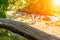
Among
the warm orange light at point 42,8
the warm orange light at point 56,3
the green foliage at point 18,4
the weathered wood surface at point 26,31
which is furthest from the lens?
the warm orange light at point 56,3

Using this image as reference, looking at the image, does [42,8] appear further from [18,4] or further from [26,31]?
[26,31]

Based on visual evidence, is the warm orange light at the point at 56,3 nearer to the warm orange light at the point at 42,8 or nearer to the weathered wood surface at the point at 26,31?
the warm orange light at the point at 42,8

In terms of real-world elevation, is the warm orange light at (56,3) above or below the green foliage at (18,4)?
below

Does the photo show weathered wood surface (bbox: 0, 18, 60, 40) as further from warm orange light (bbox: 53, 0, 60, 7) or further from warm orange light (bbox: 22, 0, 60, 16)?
warm orange light (bbox: 53, 0, 60, 7)

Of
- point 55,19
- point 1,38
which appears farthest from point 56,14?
point 1,38

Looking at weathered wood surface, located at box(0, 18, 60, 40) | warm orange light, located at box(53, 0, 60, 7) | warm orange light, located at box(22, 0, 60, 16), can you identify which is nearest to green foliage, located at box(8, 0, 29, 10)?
warm orange light, located at box(22, 0, 60, 16)

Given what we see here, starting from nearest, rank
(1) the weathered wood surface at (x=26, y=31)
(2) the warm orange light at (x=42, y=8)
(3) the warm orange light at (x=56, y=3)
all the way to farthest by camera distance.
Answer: (1) the weathered wood surface at (x=26, y=31) < (2) the warm orange light at (x=42, y=8) < (3) the warm orange light at (x=56, y=3)

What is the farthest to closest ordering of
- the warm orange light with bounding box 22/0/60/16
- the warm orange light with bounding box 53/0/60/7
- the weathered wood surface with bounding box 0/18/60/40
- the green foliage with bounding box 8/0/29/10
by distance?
the warm orange light with bounding box 53/0/60/7
the warm orange light with bounding box 22/0/60/16
the green foliage with bounding box 8/0/29/10
the weathered wood surface with bounding box 0/18/60/40

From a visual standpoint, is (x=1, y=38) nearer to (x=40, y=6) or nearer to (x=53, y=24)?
(x=53, y=24)

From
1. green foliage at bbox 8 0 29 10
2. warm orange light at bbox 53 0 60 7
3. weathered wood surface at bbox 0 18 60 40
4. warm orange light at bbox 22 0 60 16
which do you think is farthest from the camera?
warm orange light at bbox 53 0 60 7

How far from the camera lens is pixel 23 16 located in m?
12.4

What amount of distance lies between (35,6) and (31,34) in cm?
1055

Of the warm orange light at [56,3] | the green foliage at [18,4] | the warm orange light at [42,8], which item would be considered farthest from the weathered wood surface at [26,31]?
the warm orange light at [56,3]

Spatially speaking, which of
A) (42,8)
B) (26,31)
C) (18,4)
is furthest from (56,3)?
(26,31)
